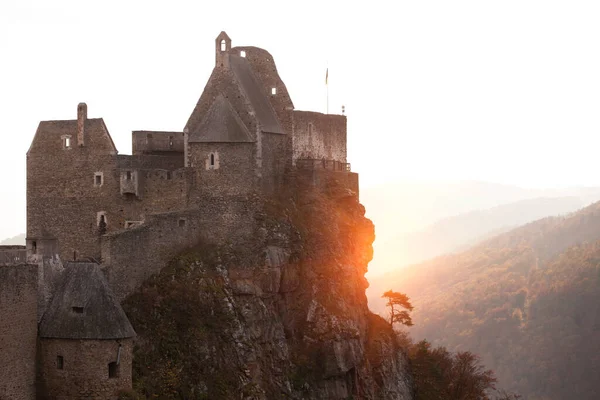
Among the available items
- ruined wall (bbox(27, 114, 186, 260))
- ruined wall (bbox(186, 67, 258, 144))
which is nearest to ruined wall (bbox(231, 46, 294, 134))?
ruined wall (bbox(186, 67, 258, 144))

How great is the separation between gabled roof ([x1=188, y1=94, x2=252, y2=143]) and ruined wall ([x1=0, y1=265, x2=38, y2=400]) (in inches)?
853

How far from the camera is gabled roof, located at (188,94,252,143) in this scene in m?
66.7

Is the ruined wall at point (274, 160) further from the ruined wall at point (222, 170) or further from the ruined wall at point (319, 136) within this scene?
the ruined wall at point (319, 136)

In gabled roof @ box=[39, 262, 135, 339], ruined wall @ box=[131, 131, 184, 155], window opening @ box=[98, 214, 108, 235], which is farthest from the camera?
ruined wall @ box=[131, 131, 184, 155]

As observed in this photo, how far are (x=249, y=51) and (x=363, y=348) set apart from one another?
2282cm

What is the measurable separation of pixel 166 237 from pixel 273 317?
9.28m

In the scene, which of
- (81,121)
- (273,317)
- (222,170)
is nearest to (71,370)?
(273,317)

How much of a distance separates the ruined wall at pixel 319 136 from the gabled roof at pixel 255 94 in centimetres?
289

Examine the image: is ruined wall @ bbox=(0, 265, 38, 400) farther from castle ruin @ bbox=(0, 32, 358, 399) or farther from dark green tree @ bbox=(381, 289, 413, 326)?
dark green tree @ bbox=(381, 289, 413, 326)

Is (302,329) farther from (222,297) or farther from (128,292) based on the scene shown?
(128,292)

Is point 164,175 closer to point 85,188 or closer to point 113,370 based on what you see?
point 85,188

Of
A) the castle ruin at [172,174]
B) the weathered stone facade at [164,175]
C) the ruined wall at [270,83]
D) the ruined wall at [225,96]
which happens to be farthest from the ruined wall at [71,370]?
the ruined wall at [270,83]

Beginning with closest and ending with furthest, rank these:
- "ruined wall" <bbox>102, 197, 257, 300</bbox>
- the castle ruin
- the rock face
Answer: "ruined wall" <bbox>102, 197, 257, 300</bbox>, the rock face, the castle ruin

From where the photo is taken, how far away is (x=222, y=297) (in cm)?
6275
